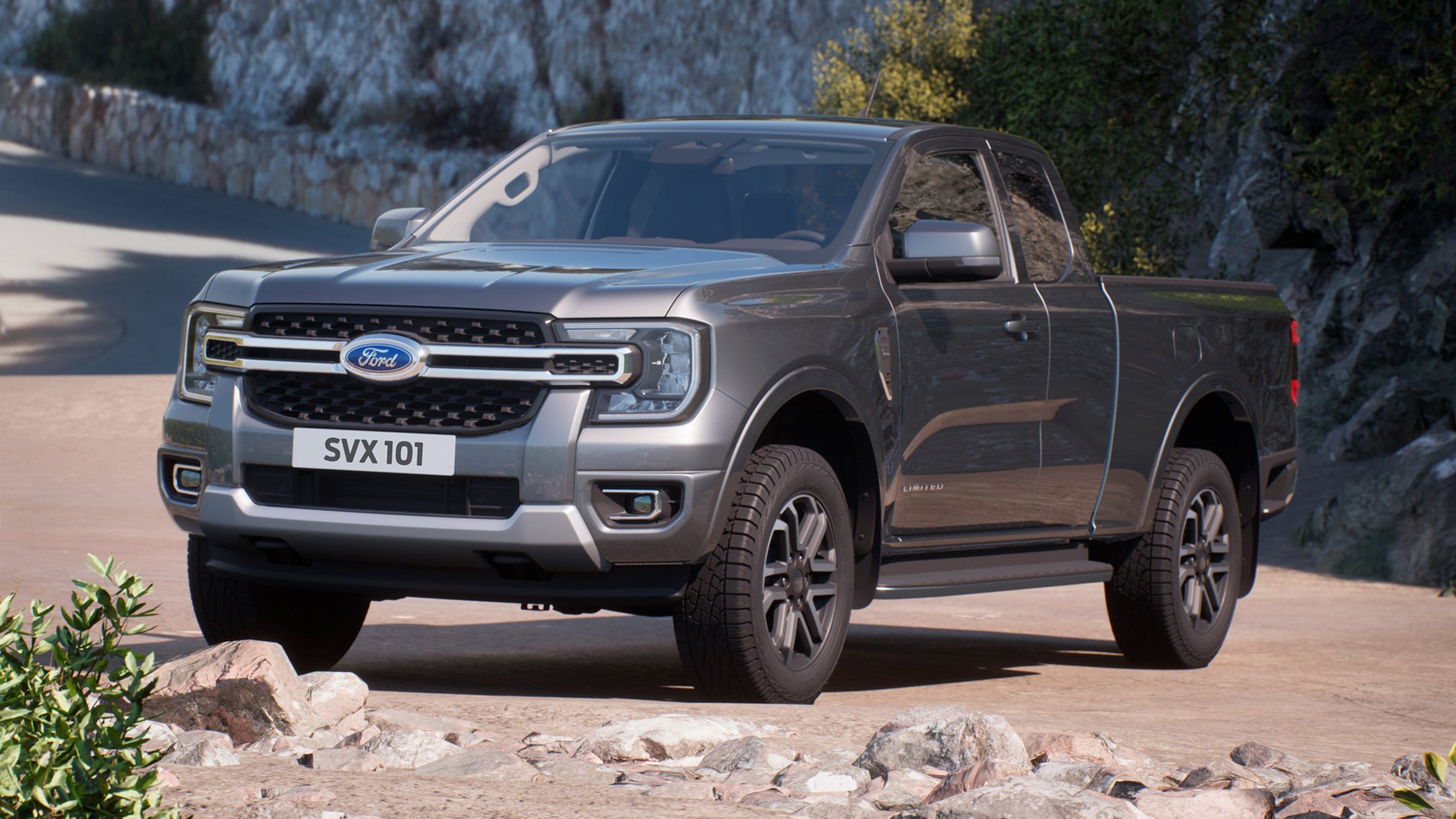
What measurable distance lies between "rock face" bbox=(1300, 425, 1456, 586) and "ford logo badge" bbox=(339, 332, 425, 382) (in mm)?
9559

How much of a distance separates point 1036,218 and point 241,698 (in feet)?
12.9

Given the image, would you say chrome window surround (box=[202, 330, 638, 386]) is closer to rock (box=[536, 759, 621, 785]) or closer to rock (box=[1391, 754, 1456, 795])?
rock (box=[536, 759, 621, 785])

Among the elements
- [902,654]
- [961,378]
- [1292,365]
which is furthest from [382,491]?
[1292,365]

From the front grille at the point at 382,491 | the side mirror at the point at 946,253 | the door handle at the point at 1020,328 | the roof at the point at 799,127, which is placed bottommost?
the front grille at the point at 382,491

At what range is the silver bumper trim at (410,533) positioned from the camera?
5.35 metres

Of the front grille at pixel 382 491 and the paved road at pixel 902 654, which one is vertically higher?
the front grille at pixel 382 491

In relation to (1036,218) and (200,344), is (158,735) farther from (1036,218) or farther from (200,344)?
(1036,218)

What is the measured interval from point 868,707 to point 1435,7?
10.5m

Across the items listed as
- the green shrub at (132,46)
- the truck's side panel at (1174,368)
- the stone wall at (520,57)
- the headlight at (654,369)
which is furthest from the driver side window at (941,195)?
the green shrub at (132,46)

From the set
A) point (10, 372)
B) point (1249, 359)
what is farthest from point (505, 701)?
point (10, 372)

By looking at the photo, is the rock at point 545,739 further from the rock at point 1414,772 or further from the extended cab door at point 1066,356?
the extended cab door at point 1066,356

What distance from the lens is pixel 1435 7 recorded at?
1442cm

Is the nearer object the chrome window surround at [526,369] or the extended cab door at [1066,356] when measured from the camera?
the chrome window surround at [526,369]

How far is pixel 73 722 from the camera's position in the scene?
3.64m
